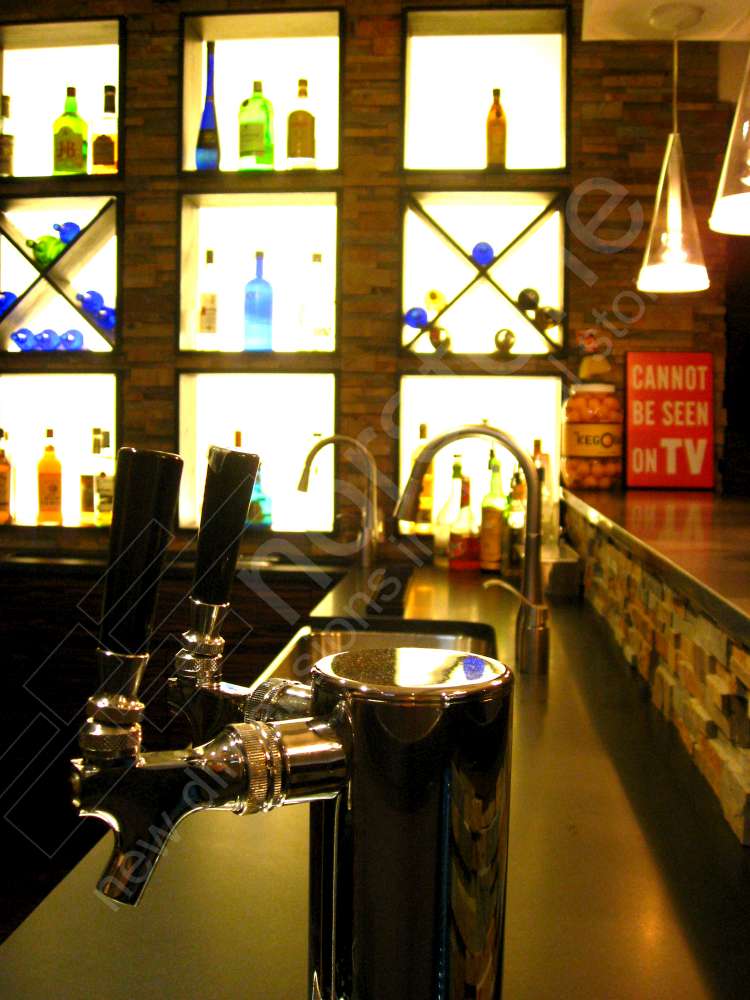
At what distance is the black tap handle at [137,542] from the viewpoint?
371 mm

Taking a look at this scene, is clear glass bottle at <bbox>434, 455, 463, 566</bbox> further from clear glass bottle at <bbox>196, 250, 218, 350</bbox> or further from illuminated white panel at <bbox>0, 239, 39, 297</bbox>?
illuminated white panel at <bbox>0, 239, 39, 297</bbox>

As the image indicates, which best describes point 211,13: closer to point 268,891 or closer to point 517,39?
point 517,39

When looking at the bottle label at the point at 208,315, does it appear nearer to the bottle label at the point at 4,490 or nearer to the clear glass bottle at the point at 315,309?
the clear glass bottle at the point at 315,309

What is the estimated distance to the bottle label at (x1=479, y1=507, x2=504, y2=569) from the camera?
3012 mm

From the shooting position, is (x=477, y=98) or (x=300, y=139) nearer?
(x=300, y=139)

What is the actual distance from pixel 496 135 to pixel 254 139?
31.2 inches

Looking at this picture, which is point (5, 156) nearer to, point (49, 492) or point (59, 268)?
point (59, 268)

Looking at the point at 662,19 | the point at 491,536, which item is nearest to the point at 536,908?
the point at 662,19

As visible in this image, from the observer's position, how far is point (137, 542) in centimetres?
37

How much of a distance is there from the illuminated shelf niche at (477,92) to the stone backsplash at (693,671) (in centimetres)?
185

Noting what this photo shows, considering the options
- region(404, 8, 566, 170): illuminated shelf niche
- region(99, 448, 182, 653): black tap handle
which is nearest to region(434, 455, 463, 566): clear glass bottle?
region(404, 8, 566, 170): illuminated shelf niche

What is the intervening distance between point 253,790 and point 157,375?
3.15 meters

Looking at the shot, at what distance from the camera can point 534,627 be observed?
1.73 meters

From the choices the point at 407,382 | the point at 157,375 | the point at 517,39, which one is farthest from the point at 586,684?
the point at 517,39
